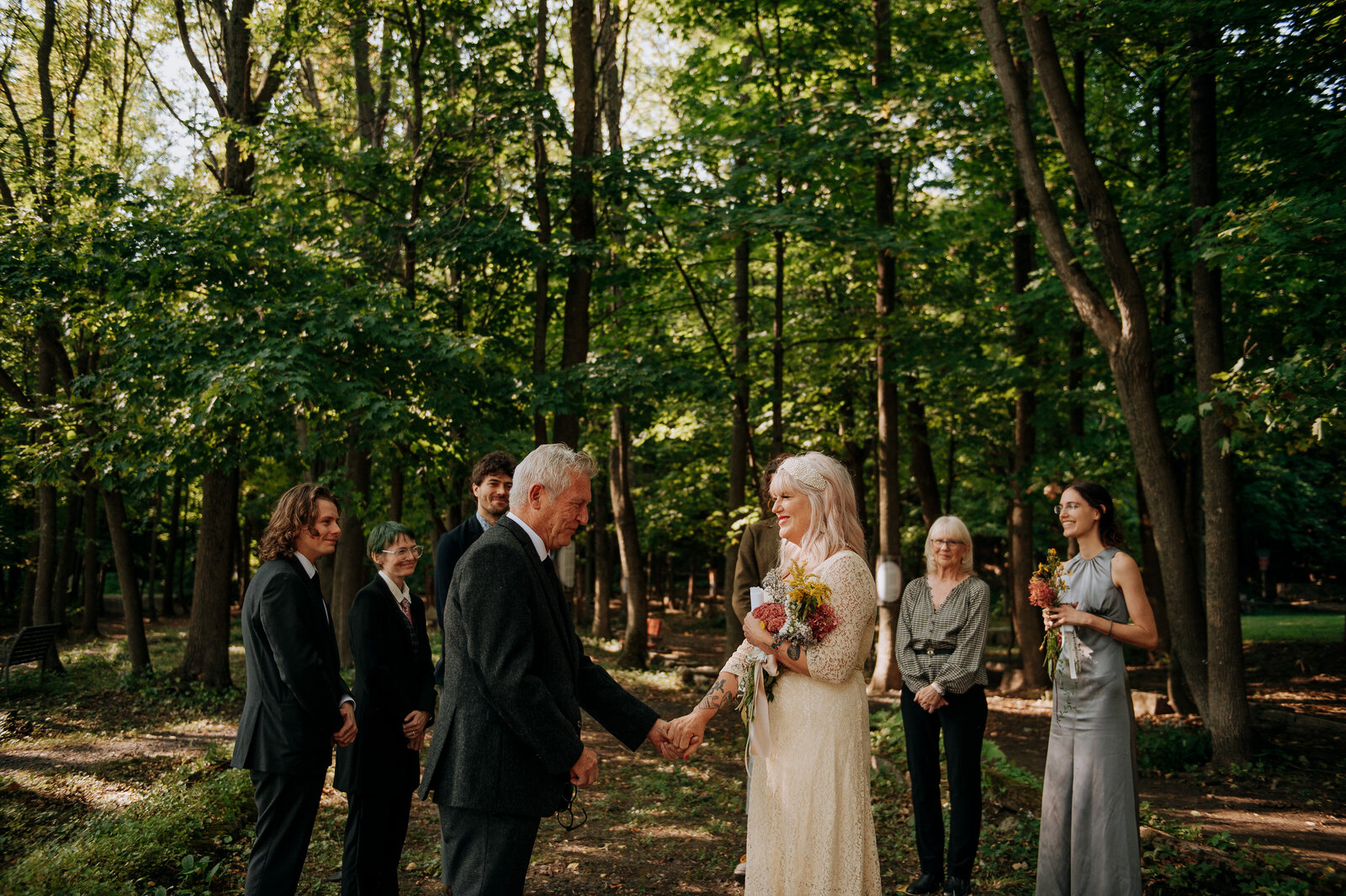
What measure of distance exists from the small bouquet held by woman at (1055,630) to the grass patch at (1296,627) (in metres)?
16.5

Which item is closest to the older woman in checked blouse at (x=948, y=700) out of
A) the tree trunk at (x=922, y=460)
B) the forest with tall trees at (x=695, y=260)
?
the forest with tall trees at (x=695, y=260)

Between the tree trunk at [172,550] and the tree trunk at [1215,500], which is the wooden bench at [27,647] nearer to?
the tree trunk at [172,550]

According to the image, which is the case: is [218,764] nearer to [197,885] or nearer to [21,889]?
[197,885]

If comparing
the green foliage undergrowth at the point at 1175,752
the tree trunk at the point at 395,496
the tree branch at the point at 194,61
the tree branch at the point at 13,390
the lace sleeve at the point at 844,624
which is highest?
the tree branch at the point at 194,61

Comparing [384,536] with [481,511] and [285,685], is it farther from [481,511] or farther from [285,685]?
[285,685]

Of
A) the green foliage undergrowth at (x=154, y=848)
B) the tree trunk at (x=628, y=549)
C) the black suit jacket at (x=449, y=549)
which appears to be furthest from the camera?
the tree trunk at (x=628, y=549)

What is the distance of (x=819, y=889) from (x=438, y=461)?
7.04m

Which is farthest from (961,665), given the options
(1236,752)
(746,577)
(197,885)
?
(1236,752)

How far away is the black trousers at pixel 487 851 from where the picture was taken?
8.82 feet

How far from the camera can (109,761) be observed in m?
7.76

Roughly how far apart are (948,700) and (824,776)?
1.76 metres

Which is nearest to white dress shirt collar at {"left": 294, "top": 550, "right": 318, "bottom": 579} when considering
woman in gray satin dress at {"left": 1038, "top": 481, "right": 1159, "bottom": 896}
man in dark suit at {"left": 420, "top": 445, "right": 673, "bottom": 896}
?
man in dark suit at {"left": 420, "top": 445, "right": 673, "bottom": 896}

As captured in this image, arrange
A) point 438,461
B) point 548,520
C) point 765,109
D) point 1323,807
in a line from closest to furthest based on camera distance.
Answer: point 548,520 → point 1323,807 → point 438,461 → point 765,109

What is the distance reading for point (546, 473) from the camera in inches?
117
